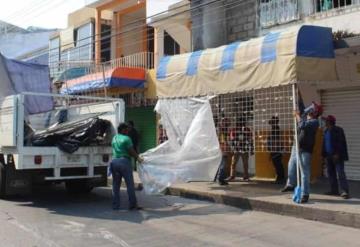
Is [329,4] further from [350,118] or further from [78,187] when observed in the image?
[78,187]

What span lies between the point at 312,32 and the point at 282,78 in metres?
1.05

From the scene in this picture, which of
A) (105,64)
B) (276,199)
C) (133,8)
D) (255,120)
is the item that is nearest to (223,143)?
(255,120)

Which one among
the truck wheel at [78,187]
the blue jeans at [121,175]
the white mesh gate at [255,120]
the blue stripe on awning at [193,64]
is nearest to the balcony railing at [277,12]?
the white mesh gate at [255,120]

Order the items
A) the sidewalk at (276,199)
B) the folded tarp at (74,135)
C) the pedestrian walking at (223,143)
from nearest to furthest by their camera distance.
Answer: the sidewalk at (276,199) < the folded tarp at (74,135) < the pedestrian walking at (223,143)

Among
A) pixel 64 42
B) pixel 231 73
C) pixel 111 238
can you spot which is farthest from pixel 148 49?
pixel 111 238

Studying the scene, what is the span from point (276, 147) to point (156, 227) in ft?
15.4

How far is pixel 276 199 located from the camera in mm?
10008

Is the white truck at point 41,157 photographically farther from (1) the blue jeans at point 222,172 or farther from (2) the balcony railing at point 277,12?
(2) the balcony railing at point 277,12

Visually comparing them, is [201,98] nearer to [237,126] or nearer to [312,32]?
[237,126]

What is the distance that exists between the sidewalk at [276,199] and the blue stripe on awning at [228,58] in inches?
101

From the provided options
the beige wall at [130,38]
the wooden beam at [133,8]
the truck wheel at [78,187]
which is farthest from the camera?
the beige wall at [130,38]

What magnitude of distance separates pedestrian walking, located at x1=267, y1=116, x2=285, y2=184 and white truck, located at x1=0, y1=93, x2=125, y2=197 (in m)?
3.33

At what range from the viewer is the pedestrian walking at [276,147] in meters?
12.0

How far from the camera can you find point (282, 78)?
9.88 metres
